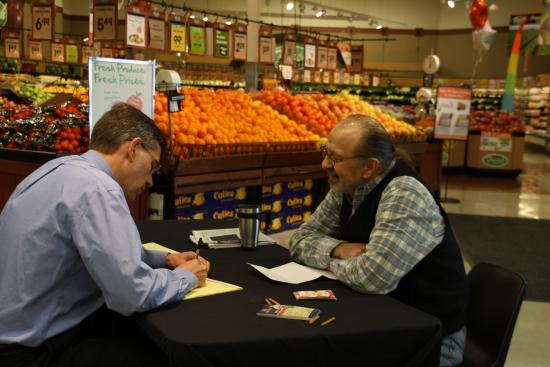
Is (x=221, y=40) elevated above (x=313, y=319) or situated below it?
above

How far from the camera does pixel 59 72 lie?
1730 centimetres

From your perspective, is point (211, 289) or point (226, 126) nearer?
point (211, 289)

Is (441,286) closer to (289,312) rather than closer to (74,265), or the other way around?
(289,312)

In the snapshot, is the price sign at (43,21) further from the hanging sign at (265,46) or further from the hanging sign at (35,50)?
the hanging sign at (35,50)

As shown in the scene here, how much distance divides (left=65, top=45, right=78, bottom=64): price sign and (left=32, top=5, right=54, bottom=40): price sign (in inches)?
159

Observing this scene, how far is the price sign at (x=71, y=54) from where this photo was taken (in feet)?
40.2

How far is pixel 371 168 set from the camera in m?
2.29

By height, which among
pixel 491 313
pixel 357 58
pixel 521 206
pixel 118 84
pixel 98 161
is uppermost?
pixel 357 58

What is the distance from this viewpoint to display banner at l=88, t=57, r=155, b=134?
4188 millimetres

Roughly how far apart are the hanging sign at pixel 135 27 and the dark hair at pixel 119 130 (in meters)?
5.15

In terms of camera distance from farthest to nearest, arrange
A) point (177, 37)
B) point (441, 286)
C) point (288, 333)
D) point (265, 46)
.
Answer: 1. point (265, 46)
2. point (177, 37)
3. point (441, 286)
4. point (288, 333)

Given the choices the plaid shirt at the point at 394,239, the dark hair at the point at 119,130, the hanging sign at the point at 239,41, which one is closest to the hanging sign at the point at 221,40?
the hanging sign at the point at 239,41

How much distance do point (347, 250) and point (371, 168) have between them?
12.4 inches

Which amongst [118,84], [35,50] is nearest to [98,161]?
[118,84]
